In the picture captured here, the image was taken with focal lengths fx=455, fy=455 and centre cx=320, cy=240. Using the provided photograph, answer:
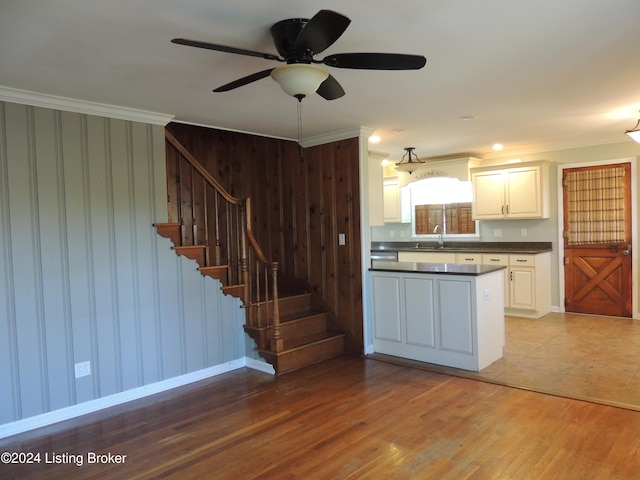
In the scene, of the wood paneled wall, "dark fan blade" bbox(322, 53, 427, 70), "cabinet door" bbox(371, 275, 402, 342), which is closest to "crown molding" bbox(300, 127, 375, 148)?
the wood paneled wall

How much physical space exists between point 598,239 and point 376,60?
5.32m

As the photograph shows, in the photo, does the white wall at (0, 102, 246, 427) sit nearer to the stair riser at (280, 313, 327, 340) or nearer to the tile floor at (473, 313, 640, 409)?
the stair riser at (280, 313, 327, 340)

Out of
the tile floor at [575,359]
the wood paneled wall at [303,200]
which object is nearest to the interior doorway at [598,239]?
the tile floor at [575,359]

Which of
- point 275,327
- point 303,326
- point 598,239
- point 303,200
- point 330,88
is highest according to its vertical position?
point 330,88

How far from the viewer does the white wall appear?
3.22 m

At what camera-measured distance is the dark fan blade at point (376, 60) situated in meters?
2.13

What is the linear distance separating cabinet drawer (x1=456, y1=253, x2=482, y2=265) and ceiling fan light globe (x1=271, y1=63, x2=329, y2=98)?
16.1 ft

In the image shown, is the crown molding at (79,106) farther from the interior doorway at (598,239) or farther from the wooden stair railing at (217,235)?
the interior doorway at (598,239)

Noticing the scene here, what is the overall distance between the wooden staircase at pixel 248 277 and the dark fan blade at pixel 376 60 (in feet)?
7.70

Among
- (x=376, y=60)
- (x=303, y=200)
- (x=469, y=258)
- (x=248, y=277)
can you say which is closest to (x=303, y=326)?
(x=248, y=277)

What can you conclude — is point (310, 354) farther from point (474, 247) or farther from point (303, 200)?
point (474, 247)

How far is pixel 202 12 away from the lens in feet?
6.99

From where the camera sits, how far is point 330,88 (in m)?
2.57

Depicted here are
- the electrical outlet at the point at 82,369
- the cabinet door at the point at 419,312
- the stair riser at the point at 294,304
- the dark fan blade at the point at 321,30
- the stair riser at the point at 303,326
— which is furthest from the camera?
the stair riser at the point at 294,304
